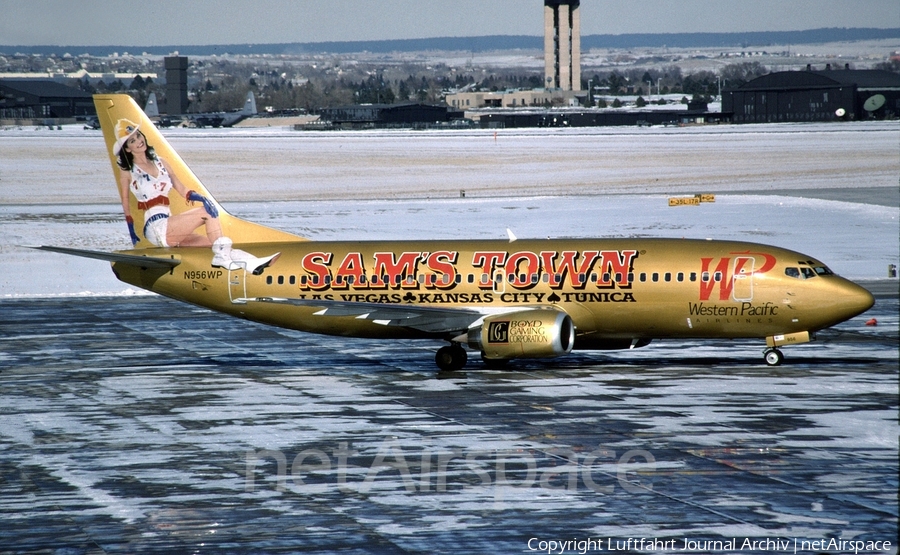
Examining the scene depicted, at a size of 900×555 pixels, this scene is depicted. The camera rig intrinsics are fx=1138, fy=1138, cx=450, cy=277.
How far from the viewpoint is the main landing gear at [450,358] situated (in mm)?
39781

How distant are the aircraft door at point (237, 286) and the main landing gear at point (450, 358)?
25.2 feet

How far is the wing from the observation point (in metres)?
38.8

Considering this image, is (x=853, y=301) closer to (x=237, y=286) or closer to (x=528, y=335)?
(x=528, y=335)

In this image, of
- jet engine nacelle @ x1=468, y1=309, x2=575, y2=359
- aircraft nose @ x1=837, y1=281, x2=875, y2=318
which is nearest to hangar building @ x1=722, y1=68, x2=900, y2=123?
aircraft nose @ x1=837, y1=281, x2=875, y2=318

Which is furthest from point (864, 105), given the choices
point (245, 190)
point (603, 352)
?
point (603, 352)

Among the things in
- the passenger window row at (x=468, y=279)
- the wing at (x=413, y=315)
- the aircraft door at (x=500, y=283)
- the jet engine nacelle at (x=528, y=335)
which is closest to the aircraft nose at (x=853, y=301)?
the passenger window row at (x=468, y=279)

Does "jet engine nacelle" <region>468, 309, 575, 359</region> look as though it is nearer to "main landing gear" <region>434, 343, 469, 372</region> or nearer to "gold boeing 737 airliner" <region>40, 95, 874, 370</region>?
"gold boeing 737 airliner" <region>40, 95, 874, 370</region>

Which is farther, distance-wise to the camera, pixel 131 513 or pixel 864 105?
pixel 864 105

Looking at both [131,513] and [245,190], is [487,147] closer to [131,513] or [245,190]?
[245,190]

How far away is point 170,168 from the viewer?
4303cm

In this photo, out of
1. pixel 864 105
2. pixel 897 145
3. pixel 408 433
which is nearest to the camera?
pixel 408 433

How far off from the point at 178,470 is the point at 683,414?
530 inches

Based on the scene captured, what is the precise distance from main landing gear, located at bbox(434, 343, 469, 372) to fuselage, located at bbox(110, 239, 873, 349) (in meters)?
0.99

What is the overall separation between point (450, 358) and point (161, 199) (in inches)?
500
